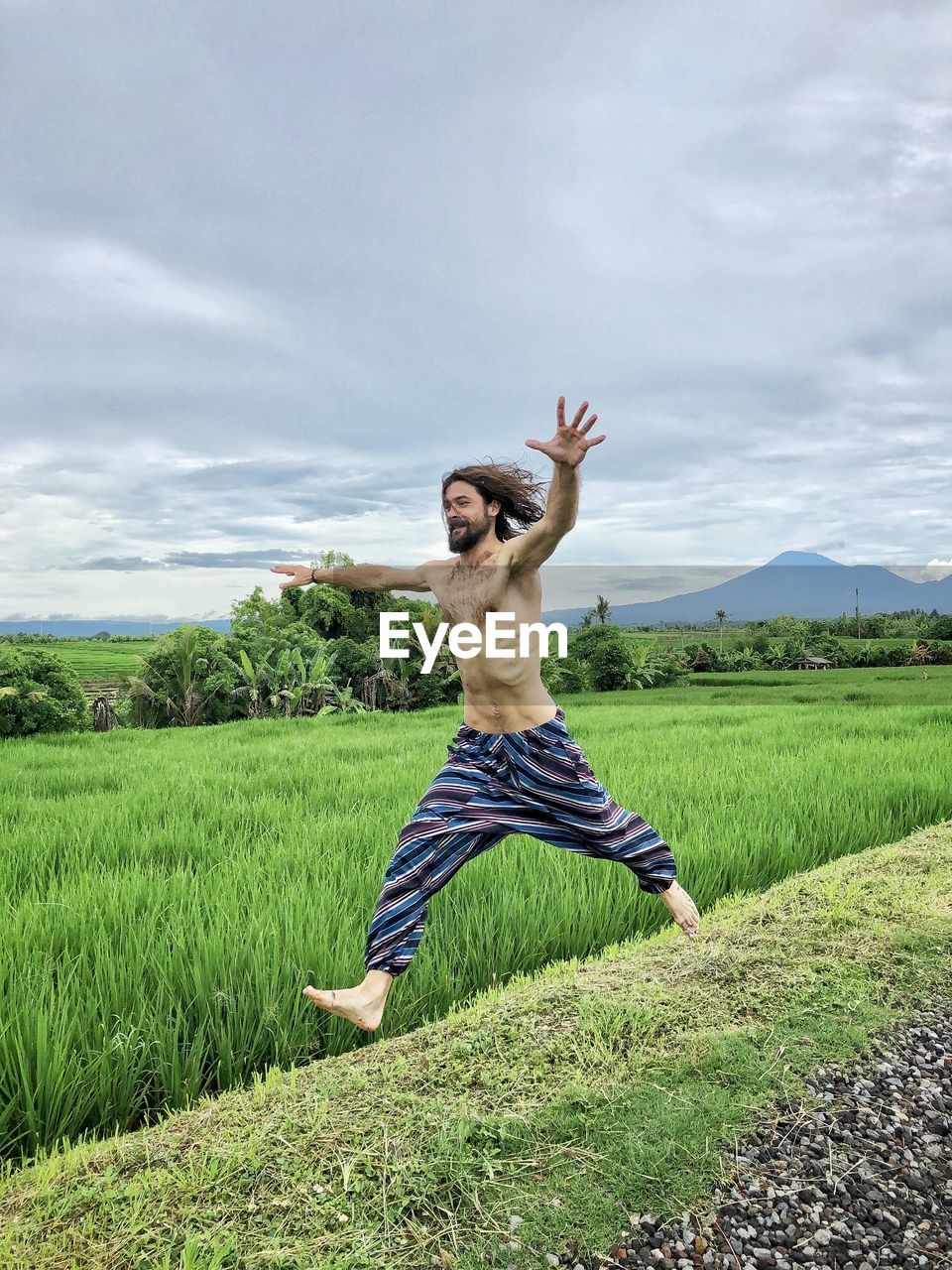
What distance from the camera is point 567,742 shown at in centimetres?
295

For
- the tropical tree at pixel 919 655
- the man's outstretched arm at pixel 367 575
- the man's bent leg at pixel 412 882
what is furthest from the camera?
the tropical tree at pixel 919 655

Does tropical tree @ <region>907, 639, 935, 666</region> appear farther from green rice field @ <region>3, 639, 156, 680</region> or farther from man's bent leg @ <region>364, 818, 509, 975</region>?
man's bent leg @ <region>364, 818, 509, 975</region>

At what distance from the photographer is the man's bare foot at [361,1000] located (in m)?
2.44

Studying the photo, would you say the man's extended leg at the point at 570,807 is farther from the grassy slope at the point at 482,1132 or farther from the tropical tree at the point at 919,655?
the tropical tree at the point at 919,655

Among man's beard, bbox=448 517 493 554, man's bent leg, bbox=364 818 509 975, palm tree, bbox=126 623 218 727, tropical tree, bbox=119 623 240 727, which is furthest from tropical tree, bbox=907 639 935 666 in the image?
man's bent leg, bbox=364 818 509 975

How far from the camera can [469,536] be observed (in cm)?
296

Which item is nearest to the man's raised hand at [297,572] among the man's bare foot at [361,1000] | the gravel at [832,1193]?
the man's bare foot at [361,1000]

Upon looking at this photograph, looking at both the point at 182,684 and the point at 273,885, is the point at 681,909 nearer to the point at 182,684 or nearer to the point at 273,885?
the point at 273,885

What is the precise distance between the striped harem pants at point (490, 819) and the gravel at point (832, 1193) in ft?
3.19

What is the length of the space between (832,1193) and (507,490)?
2319 millimetres

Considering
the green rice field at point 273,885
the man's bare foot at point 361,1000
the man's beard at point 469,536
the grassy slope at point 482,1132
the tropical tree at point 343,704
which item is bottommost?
the tropical tree at point 343,704

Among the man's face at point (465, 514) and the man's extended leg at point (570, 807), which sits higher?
the man's face at point (465, 514)

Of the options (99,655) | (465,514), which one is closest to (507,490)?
Answer: (465,514)

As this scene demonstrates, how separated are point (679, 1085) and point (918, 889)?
8.02 feet
